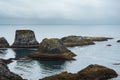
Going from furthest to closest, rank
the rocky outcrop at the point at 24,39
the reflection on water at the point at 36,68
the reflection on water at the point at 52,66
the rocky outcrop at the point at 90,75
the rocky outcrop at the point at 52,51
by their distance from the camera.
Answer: the rocky outcrop at the point at 24,39 < the rocky outcrop at the point at 52,51 < the reflection on water at the point at 52,66 < the reflection on water at the point at 36,68 < the rocky outcrop at the point at 90,75

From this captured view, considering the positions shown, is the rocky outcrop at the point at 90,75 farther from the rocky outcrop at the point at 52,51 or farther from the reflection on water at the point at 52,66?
the rocky outcrop at the point at 52,51

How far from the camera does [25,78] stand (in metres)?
67.8

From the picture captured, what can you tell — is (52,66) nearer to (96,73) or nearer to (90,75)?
(96,73)

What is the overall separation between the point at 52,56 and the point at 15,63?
552 inches

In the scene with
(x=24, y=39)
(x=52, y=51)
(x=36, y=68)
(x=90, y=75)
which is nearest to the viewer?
(x=90, y=75)

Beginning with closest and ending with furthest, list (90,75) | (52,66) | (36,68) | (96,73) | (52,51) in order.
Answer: (90,75) → (96,73) → (36,68) → (52,66) → (52,51)

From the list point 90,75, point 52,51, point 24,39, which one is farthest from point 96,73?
point 24,39

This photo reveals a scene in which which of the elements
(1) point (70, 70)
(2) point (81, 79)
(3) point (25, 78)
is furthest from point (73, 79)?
(1) point (70, 70)

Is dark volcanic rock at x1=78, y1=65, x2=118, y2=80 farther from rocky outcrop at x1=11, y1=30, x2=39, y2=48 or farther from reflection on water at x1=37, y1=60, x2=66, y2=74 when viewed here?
rocky outcrop at x1=11, y1=30, x2=39, y2=48

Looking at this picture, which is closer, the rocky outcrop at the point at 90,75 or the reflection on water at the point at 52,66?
the rocky outcrop at the point at 90,75

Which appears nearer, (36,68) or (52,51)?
(36,68)

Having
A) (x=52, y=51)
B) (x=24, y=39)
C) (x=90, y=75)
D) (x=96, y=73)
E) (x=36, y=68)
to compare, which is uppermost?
(x=96, y=73)

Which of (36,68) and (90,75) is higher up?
(90,75)

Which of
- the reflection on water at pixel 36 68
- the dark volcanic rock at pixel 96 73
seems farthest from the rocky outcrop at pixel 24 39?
the dark volcanic rock at pixel 96 73
